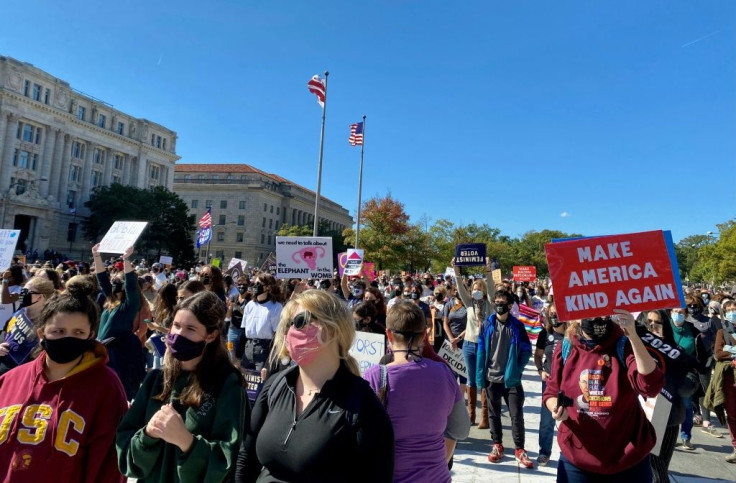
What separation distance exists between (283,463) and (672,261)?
3140 millimetres

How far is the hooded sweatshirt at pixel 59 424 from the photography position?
2.43 m

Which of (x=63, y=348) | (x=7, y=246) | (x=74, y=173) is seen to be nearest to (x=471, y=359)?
(x=63, y=348)

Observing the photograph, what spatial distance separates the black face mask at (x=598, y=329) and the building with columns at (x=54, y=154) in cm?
6356

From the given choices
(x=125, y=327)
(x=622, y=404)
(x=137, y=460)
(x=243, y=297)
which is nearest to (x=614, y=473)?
(x=622, y=404)

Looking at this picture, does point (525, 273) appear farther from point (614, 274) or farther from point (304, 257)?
point (614, 274)

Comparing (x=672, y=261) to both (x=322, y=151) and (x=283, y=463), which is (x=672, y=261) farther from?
(x=322, y=151)

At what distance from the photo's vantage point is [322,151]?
839 inches

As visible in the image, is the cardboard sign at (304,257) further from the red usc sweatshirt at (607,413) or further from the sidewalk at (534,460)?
the red usc sweatshirt at (607,413)

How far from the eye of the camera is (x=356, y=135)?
27891 millimetres

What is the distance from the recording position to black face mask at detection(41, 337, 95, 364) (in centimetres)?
262

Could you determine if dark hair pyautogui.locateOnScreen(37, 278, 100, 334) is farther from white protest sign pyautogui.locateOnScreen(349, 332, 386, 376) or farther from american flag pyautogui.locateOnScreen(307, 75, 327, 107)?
american flag pyautogui.locateOnScreen(307, 75, 327, 107)

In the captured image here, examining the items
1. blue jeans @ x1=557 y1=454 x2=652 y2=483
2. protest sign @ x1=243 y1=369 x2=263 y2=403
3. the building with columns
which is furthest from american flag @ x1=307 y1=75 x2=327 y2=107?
the building with columns

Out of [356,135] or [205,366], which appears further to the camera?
[356,135]

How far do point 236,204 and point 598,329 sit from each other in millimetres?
91857
